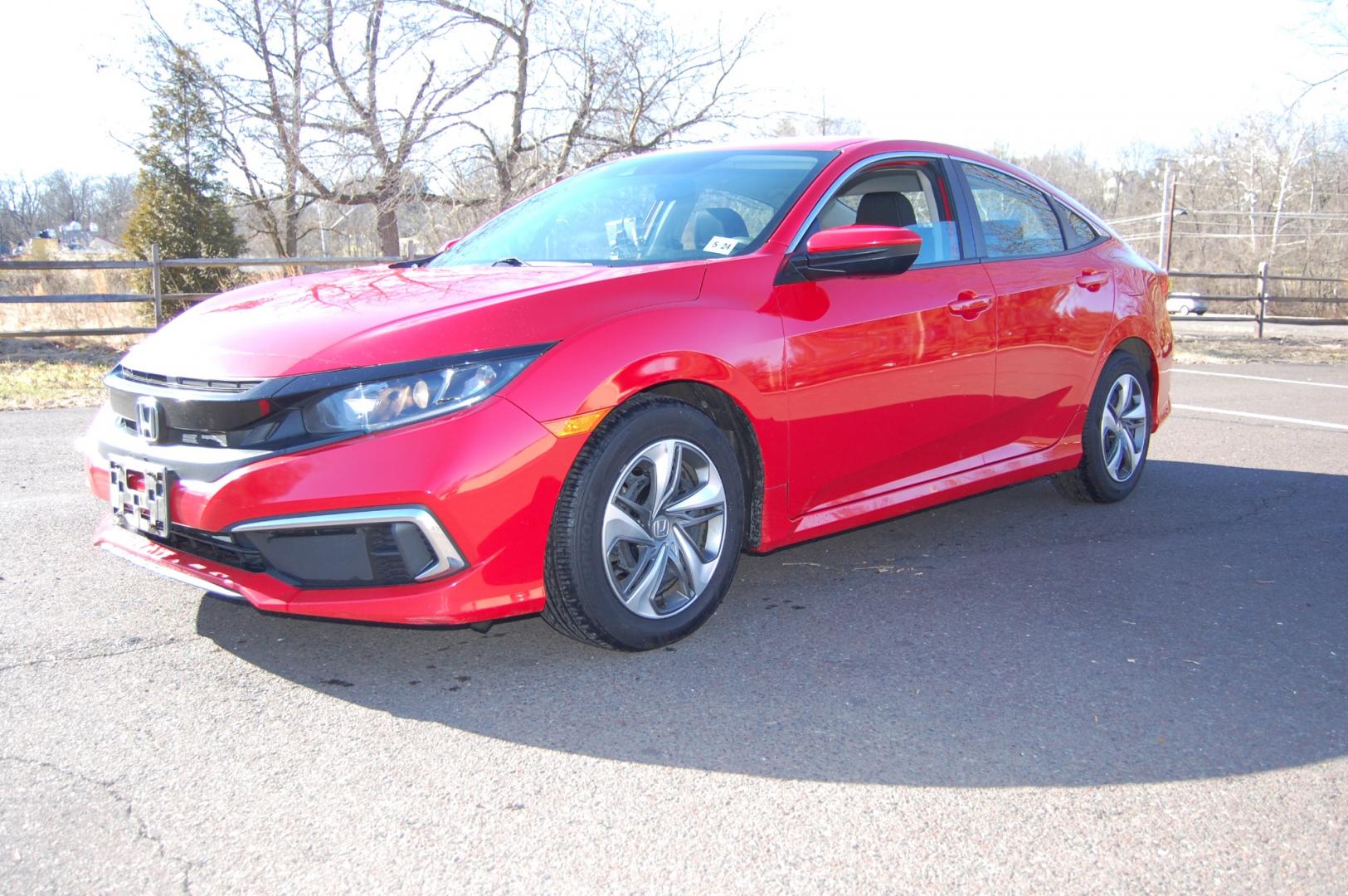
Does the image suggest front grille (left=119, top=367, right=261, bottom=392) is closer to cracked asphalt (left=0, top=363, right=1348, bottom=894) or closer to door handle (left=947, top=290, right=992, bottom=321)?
cracked asphalt (left=0, top=363, right=1348, bottom=894)

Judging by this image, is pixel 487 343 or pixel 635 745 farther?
pixel 487 343

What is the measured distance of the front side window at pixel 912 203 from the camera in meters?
4.56

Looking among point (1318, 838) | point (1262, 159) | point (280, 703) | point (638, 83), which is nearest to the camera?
point (1318, 838)

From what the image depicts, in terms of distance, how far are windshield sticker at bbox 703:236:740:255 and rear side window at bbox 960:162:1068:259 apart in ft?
4.45

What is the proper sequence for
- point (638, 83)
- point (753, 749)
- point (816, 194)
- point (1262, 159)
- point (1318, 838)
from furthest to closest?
1. point (1262, 159)
2. point (638, 83)
3. point (816, 194)
4. point (753, 749)
5. point (1318, 838)

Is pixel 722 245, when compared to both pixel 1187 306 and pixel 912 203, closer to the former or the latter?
pixel 912 203

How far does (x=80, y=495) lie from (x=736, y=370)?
12.2 feet

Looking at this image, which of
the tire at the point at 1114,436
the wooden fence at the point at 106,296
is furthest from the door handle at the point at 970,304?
the wooden fence at the point at 106,296

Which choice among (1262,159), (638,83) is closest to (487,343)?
(638,83)

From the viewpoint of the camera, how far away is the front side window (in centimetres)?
456

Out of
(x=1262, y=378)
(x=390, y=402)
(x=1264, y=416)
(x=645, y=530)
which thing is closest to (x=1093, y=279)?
(x=645, y=530)

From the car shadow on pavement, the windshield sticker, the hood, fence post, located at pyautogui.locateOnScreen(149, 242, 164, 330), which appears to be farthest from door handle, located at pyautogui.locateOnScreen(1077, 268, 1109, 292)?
fence post, located at pyautogui.locateOnScreen(149, 242, 164, 330)

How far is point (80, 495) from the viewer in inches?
222

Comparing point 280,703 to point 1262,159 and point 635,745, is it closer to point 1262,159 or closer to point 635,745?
point 635,745
